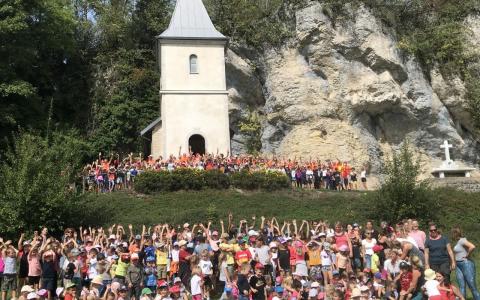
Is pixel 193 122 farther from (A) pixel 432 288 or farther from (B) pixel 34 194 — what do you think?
(A) pixel 432 288

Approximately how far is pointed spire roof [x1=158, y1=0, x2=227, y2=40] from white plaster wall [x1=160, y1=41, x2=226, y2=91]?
1.87ft

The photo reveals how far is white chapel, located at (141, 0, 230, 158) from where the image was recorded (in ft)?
105

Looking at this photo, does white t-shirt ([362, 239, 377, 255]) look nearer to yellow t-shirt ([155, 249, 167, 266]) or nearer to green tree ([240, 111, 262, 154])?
yellow t-shirt ([155, 249, 167, 266])

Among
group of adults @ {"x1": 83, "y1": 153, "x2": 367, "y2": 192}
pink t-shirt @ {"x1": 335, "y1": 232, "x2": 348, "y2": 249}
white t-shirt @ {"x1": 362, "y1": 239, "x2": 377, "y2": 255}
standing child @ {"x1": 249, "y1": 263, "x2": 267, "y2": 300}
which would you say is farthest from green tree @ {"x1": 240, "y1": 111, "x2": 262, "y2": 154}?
standing child @ {"x1": 249, "y1": 263, "x2": 267, "y2": 300}

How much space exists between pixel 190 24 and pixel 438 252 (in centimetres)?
2583

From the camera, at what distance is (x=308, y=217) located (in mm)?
22656

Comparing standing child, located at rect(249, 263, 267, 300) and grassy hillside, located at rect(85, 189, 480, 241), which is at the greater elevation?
grassy hillside, located at rect(85, 189, 480, 241)

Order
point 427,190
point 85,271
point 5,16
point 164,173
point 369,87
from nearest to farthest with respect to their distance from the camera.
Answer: point 85,271 → point 427,190 → point 164,173 → point 5,16 → point 369,87

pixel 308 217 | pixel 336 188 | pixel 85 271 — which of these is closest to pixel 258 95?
pixel 336 188

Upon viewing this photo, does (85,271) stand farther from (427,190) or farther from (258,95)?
(258,95)

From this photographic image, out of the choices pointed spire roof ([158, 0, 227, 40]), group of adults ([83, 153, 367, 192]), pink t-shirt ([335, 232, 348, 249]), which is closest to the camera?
pink t-shirt ([335, 232, 348, 249])

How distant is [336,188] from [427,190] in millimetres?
6645

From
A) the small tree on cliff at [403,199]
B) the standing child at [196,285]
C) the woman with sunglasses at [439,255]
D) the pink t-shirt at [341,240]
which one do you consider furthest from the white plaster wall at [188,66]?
the woman with sunglasses at [439,255]

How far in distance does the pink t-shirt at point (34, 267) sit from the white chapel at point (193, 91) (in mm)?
18736
